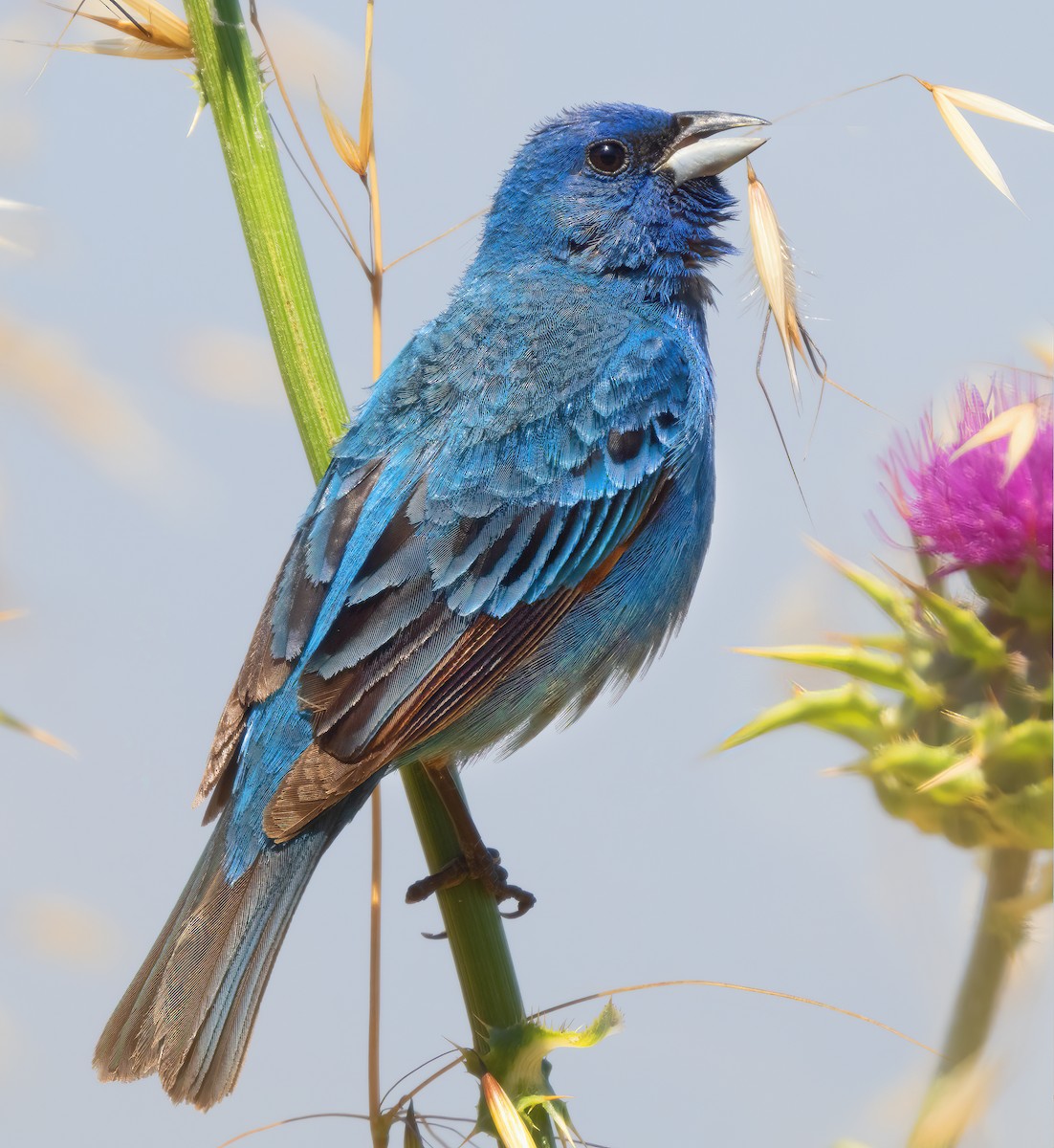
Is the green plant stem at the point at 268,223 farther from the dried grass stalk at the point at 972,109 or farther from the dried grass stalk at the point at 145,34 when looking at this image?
the dried grass stalk at the point at 972,109

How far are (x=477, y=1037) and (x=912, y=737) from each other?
0.78 meters

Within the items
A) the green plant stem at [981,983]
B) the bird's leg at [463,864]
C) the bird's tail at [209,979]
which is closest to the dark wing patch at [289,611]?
the bird's tail at [209,979]

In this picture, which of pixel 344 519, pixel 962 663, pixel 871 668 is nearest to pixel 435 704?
pixel 344 519

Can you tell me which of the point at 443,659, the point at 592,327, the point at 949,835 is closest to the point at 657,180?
the point at 592,327

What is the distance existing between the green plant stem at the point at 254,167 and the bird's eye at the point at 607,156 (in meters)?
1.22

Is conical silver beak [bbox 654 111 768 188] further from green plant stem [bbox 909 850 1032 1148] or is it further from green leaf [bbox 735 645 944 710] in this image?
green plant stem [bbox 909 850 1032 1148]

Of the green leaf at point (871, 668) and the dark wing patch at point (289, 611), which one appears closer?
the green leaf at point (871, 668)

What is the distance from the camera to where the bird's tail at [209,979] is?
7.31ft

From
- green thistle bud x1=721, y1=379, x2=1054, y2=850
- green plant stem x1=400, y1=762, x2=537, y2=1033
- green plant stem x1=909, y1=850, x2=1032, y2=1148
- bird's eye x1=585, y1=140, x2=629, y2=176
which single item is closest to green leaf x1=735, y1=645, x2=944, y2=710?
green thistle bud x1=721, y1=379, x2=1054, y2=850

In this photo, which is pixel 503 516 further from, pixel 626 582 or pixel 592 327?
pixel 592 327

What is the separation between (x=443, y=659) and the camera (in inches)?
96.9

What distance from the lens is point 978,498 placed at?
5.99ft

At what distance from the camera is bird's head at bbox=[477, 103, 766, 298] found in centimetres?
309

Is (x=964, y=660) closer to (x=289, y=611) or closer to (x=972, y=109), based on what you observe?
(x=972, y=109)
